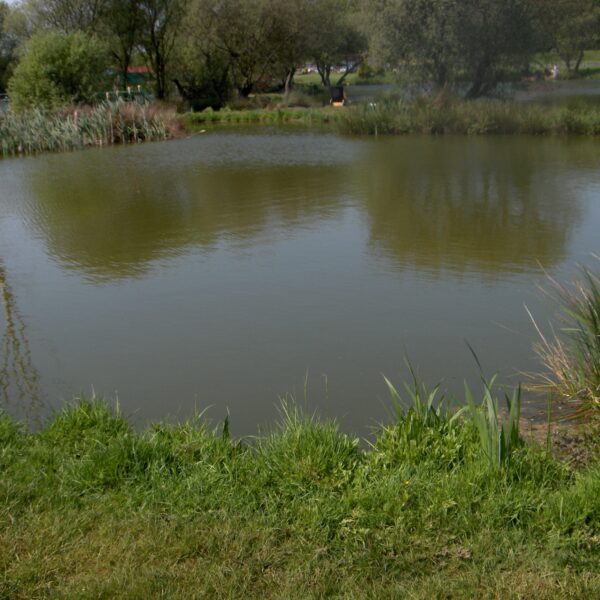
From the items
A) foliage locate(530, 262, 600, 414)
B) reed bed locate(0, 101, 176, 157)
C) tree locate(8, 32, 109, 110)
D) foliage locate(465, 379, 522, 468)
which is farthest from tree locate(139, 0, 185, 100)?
foliage locate(465, 379, 522, 468)

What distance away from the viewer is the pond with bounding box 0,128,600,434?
16.5ft

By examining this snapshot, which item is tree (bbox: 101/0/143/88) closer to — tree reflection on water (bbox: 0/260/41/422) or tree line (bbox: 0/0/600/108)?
tree line (bbox: 0/0/600/108)

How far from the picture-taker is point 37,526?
3010 mm

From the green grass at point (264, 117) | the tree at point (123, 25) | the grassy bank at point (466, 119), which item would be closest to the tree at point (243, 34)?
the tree at point (123, 25)

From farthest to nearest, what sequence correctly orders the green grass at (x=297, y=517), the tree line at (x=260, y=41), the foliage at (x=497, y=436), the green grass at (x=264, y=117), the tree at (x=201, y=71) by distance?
the tree at (x=201, y=71) < the green grass at (x=264, y=117) < the tree line at (x=260, y=41) < the foliage at (x=497, y=436) < the green grass at (x=297, y=517)

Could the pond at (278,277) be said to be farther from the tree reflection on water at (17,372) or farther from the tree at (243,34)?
the tree at (243,34)

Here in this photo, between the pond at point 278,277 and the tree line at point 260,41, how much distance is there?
263 inches

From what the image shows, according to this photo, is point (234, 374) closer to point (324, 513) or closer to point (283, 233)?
point (324, 513)

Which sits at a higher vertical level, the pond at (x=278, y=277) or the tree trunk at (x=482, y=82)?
the tree trunk at (x=482, y=82)

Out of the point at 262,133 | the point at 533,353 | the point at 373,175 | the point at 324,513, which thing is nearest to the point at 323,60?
the point at 262,133

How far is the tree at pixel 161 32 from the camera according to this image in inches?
1229

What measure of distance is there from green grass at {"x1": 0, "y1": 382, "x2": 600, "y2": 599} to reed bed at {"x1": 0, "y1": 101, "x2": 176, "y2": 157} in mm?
15666

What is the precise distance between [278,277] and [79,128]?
43.1ft

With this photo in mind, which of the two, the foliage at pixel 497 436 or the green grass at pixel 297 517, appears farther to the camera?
the foliage at pixel 497 436
